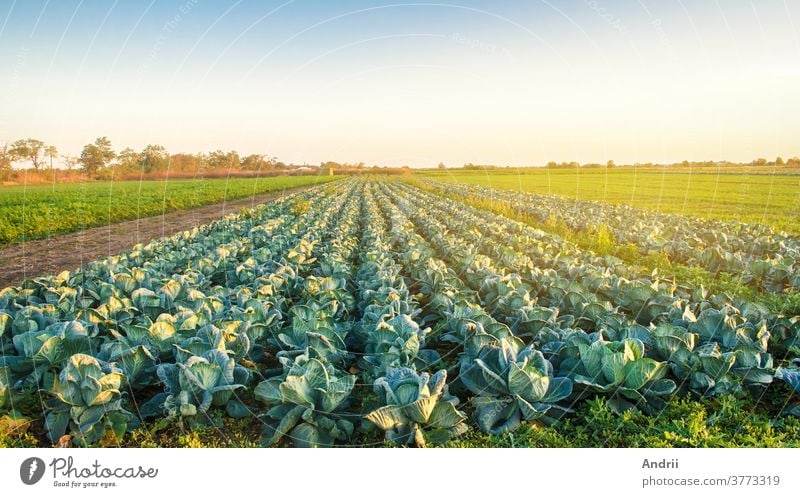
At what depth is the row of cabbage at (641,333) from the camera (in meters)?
3.98

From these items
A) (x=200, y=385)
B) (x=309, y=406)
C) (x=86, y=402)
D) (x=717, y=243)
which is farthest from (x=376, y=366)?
(x=717, y=243)

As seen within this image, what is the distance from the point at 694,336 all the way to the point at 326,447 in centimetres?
326

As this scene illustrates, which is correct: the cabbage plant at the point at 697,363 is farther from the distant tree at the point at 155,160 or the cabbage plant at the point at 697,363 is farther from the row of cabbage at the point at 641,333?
the distant tree at the point at 155,160

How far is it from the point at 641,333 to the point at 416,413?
236 cm

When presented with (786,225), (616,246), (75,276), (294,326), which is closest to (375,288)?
(294,326)

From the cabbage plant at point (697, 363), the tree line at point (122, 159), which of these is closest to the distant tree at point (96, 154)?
the tree line at point (122, 159)

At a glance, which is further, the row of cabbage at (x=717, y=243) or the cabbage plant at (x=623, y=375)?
the row of cabbage at (x=717, y=243)

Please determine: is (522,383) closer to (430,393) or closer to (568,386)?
(568,386)

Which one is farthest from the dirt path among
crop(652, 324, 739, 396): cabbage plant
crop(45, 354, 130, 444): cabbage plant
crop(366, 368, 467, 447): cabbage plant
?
crop(652, 324, 739, 396): cabbage plant

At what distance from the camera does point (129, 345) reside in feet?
14.2

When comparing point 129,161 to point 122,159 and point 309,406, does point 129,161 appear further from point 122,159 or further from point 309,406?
point 309,406

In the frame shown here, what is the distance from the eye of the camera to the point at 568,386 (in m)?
A: 3.81

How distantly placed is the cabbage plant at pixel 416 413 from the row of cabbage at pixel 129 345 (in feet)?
3.68

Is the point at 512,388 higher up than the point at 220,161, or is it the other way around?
the point at 220,161
